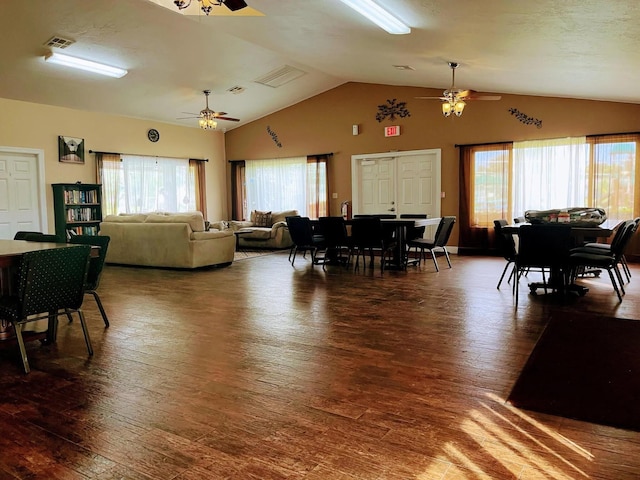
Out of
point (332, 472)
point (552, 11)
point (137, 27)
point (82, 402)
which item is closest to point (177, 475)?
point (332, 472)

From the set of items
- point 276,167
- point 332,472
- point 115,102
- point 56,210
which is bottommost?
point 332,472

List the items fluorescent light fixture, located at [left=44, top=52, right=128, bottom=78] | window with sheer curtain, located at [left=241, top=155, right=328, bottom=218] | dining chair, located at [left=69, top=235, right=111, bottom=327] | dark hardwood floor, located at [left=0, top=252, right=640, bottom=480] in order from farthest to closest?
window with sheer curtain, located at [left=241, top=155, right=328, bottom=218] < fluorescent light fixture, located at [left=44, top=52, right=128, bottom=78] < dining chair, located at [left=69, top=235, right=111, bottom=327] < dark hardwood floor, located at [left=0, top=252, right=640, bottom=480]

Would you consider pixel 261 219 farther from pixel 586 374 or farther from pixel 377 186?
pixel 586 374

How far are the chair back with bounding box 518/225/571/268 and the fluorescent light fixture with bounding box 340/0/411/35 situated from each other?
8.18 feet

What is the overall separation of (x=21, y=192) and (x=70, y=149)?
1.19 metres

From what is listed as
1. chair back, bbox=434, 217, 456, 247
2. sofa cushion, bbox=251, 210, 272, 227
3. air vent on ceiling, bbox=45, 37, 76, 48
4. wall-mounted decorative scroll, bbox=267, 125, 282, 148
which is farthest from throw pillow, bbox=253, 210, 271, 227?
air vent on ceiling, bbox=45, 37, 76, 48

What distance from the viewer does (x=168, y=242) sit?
730 cm

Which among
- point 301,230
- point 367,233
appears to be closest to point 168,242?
point 301,230

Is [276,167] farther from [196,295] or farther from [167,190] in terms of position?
[196,295]

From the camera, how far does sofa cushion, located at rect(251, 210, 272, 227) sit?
34.8ft

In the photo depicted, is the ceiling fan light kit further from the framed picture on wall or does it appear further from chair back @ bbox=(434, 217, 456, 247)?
the framed picture on wall

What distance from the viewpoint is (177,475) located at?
184 cm

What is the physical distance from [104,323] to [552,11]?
472 cm

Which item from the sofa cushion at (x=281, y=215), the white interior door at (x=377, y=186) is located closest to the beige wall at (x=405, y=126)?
the white interior door at (x=377, y=186)
